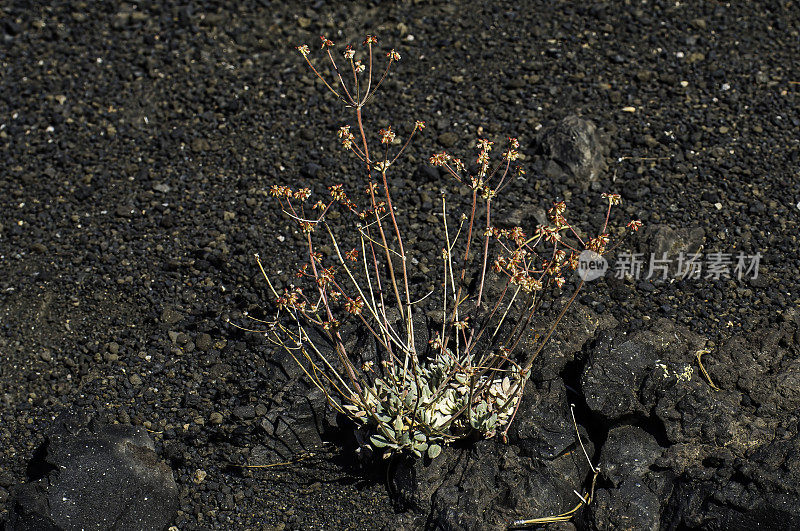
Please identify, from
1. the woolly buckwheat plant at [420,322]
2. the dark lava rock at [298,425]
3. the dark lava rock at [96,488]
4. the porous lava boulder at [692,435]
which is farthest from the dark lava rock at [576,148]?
the dark lava rock at [96,488]

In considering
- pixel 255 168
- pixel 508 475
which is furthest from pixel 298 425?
pixel 255 168

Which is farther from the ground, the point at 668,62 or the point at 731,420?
the point at 668,62

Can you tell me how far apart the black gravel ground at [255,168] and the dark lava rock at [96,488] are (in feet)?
0.49

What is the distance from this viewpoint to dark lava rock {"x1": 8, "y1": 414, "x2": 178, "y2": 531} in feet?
10.5

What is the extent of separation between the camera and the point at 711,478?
3.04 metres

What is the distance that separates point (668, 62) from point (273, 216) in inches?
108

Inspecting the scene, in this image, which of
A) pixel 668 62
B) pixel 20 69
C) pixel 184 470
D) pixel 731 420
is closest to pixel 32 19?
pixel 20 69

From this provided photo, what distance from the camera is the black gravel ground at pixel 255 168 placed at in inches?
150

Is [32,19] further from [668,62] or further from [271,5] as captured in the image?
[668,62]

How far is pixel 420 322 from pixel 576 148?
1453mm

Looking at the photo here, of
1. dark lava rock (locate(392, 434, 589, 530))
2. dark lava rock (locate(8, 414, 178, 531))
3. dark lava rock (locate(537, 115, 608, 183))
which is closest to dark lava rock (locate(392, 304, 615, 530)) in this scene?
dark lava rock (locate(392, 434, 589, 530))

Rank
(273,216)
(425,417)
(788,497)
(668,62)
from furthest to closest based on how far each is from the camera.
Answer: (668,62) → (273,216) → (425,417) → (788,497)

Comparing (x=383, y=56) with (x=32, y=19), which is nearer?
(x=383, y=56)

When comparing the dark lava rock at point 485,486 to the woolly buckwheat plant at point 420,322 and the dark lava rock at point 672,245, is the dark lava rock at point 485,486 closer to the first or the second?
the woolly buckwheat plant at point 420,322
